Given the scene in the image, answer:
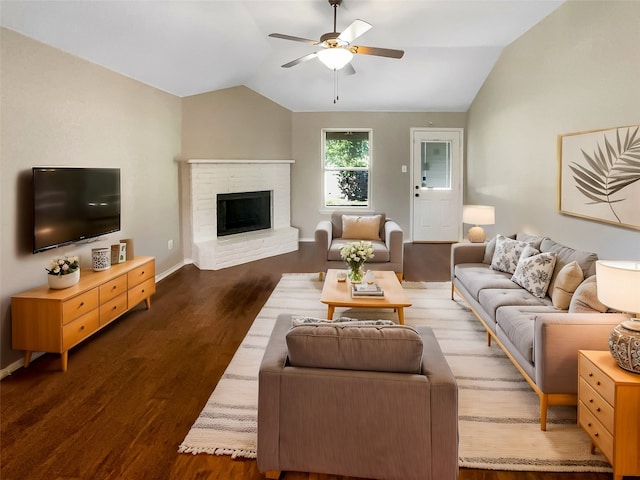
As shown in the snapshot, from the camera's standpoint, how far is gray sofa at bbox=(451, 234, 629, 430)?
237 cm

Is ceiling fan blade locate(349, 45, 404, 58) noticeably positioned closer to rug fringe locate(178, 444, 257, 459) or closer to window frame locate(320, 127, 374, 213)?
rug fringe locate(178, 444, 257, 459)

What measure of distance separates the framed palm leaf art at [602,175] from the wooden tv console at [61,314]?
3907 millimetres

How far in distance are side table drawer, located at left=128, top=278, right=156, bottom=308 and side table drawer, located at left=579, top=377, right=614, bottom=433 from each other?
3518 millimetres

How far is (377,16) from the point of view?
4.64 m

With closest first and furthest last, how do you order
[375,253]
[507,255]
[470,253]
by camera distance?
[507,255]
[470,253]
[375,253]

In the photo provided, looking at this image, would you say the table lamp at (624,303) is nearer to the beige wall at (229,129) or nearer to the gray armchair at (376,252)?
the gray armchair at (376,252)

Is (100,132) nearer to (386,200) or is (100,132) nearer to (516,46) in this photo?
(516,46)

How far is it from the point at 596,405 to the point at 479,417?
2.04 ft

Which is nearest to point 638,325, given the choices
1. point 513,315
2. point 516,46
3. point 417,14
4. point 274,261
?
point 513,315

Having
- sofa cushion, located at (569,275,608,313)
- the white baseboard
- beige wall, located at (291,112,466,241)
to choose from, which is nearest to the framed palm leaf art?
sofa cushion, located at (569,275,608,313)

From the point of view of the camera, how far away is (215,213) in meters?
6.70

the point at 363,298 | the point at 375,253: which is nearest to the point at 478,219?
the point at 375,253

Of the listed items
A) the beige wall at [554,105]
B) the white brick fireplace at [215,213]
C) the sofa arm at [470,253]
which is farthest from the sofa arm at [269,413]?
the white brick fireplace at [215,213]

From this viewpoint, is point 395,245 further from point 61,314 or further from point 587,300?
point 61,314
